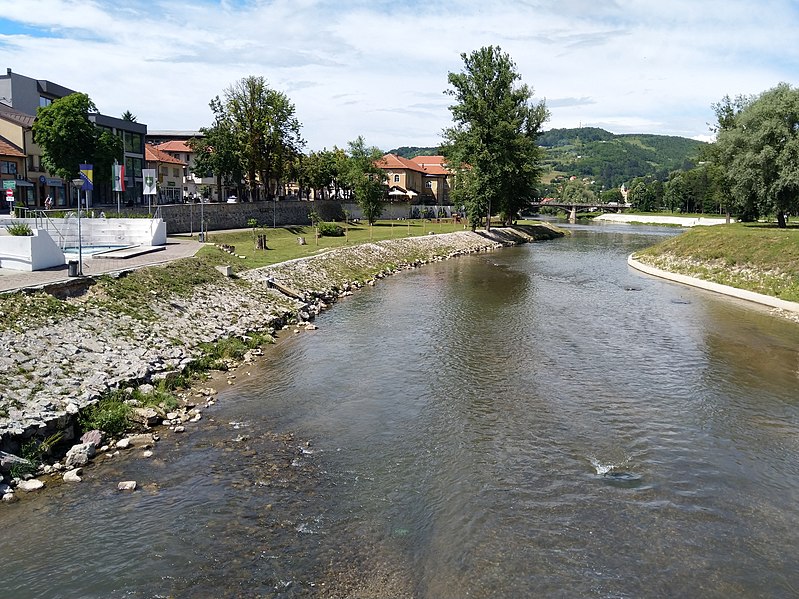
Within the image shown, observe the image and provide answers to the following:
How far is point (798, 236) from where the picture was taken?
4919 cm

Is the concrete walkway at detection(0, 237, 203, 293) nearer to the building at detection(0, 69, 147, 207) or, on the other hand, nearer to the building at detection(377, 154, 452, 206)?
the building at detection(0, 69, 147, 207)

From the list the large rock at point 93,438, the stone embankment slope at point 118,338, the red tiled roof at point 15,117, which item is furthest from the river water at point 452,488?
the red tiled roof at point 15,117

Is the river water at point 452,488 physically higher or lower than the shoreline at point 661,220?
lower

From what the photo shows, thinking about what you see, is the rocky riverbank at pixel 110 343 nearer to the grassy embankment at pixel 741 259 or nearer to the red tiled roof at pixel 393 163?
the grassy embankment at pixel 741 259

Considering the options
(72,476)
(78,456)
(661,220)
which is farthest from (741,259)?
(661,220)

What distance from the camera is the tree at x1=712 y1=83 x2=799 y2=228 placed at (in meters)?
58.8

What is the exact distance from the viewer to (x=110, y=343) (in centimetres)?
2152

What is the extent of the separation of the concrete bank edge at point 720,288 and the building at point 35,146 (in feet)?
179

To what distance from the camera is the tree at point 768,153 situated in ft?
193

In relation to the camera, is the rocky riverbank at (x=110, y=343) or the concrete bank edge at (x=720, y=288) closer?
the rocky riverbank at (x=110, y=343)

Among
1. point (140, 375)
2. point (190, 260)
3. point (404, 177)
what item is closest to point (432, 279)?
point (190, 260)

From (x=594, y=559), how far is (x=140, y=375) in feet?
48.0

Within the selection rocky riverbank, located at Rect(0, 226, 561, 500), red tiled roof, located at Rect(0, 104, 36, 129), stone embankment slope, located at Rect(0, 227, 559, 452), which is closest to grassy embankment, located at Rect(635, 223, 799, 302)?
stone embankment slope, located at Rect(0, 227, 559, 452)

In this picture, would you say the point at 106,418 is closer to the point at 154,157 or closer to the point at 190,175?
the point at 154,157
